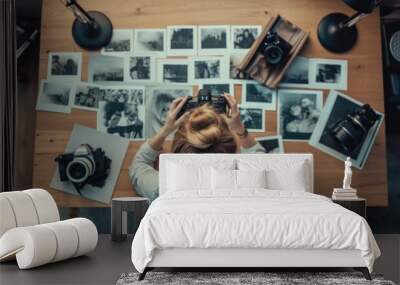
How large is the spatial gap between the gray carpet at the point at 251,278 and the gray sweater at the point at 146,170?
2311 mm

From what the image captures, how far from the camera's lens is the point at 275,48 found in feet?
23.4

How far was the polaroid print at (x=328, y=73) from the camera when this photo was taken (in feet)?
23.6

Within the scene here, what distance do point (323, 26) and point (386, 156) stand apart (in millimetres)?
1611

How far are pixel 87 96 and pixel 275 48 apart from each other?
2.17m

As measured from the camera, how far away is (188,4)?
7215 millimetres

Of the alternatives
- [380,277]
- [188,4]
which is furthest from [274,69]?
[380,277]

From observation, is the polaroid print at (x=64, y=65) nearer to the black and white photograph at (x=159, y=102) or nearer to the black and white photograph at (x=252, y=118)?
the black and white photograph at (x=159, y=102)

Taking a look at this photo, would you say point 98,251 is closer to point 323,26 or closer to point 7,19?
point 7,19

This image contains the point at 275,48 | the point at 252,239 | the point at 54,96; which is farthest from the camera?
the point at 54,96

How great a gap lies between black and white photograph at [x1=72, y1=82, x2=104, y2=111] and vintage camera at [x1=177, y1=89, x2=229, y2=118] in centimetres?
94

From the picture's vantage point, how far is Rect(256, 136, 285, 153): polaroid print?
7.18 metres

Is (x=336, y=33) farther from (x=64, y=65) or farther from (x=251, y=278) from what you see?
(x=251, y=278)

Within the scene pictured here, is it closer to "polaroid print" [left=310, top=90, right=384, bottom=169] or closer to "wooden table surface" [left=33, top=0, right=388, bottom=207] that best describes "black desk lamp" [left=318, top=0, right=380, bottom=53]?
"wooden table surface" [left=33, top=0, right=388, bottom=207]

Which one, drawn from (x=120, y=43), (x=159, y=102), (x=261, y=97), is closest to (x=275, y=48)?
(x=261, y=97)
